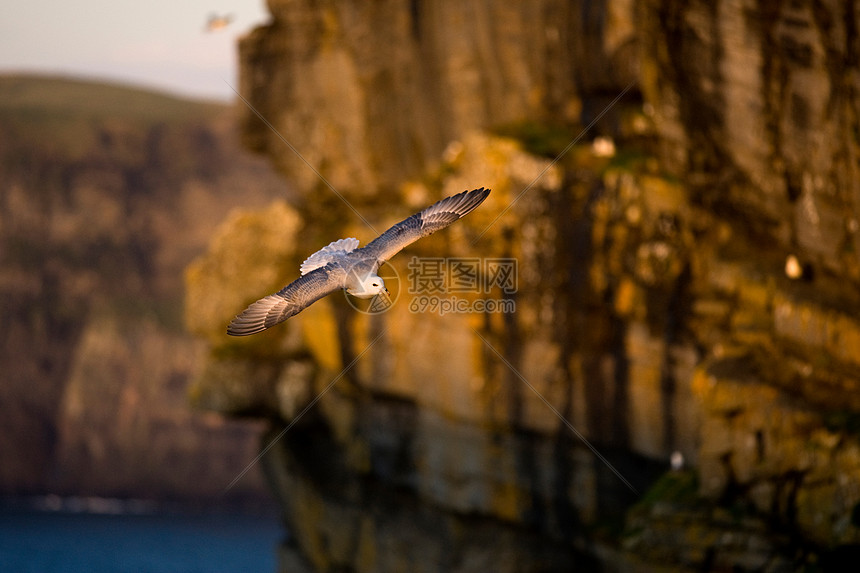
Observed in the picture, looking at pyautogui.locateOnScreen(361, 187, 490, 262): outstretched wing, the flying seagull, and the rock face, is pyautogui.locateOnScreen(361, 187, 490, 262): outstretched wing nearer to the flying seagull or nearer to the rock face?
the flying seagull

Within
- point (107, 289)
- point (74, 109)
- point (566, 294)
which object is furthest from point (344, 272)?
point (74, 109)

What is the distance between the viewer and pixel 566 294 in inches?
995

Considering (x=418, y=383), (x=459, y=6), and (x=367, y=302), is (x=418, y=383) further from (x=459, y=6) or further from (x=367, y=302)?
(x=459, y=6)

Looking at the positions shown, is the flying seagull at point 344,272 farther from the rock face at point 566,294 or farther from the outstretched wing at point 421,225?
the rock face at point 566,294

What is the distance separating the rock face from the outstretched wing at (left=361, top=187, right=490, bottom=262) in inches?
313

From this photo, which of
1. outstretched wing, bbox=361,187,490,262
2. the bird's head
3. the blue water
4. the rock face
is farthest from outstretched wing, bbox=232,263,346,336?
the blue water

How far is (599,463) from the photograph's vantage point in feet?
83.7

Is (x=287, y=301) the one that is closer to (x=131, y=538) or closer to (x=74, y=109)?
(x=131, y=538)

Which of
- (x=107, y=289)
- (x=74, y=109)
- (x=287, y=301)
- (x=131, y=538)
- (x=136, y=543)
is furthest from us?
(x=74, y=109)

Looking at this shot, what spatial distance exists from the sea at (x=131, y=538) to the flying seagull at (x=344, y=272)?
40858 mm

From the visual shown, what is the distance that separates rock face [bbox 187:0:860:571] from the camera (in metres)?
19.4

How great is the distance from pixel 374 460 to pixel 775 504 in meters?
14.9

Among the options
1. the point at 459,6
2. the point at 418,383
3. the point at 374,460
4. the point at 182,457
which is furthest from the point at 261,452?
the point at 182,457

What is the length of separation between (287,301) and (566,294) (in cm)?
1264
